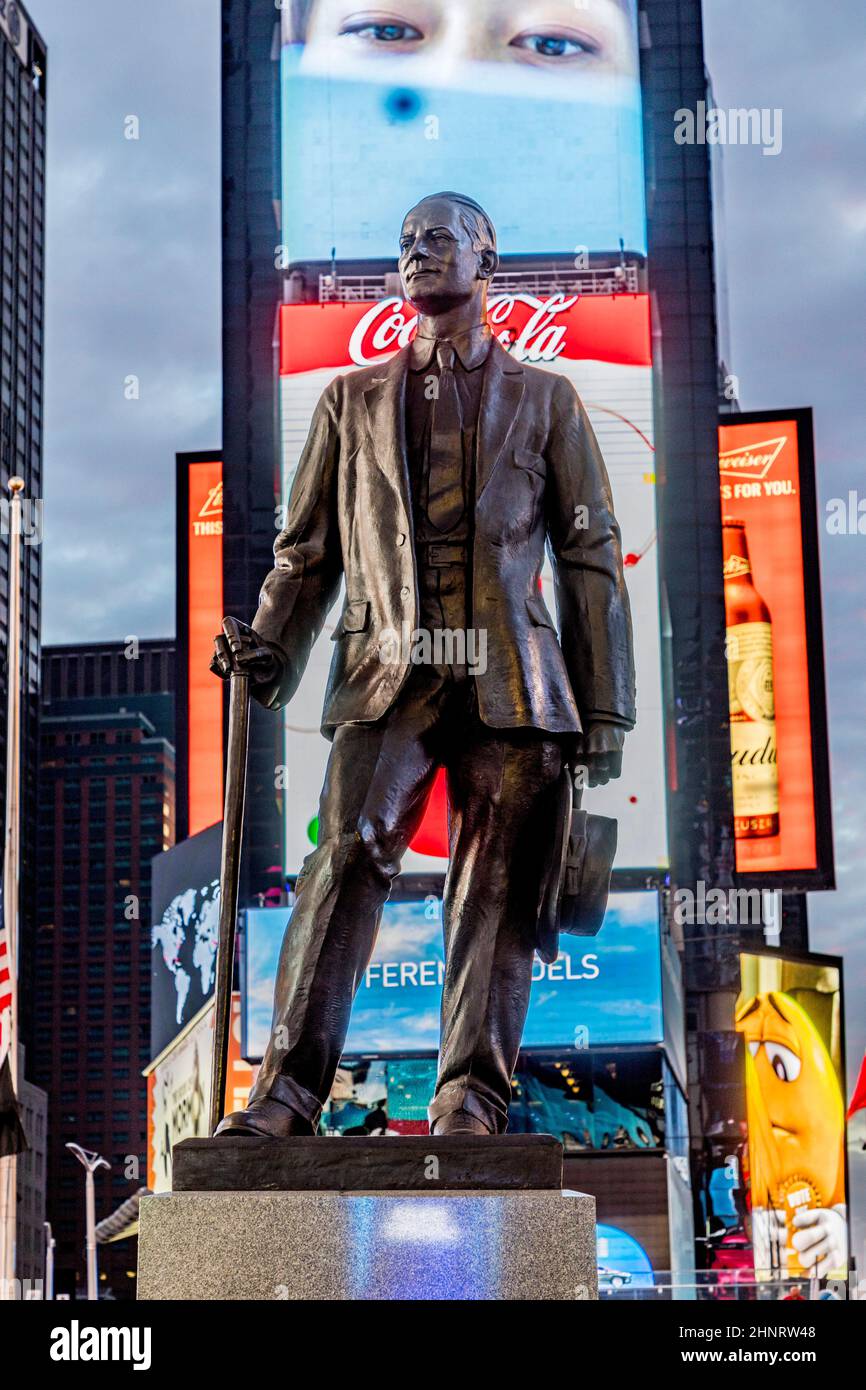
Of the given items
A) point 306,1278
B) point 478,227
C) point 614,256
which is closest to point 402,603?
point 478,227

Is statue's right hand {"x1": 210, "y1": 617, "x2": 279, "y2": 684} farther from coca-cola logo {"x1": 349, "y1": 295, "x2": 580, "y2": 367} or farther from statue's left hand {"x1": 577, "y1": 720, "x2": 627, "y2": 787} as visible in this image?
coca-cola logo {"x1": 349, "y1": 295, "x2": 580, "y2": 367}

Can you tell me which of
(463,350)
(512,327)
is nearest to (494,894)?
(463,350)

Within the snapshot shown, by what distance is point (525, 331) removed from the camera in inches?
1826

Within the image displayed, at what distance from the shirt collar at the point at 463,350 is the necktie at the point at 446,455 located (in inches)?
2.0

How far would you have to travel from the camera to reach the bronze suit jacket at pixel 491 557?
8.03m

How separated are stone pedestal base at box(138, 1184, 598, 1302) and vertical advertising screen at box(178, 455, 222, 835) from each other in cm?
4565

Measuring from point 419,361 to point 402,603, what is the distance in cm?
116

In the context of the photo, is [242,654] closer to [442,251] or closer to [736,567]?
[442,251]

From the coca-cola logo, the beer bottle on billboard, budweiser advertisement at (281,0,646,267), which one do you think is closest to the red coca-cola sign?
the coca-cola logo

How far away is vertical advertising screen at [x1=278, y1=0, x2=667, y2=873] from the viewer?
45688 millimetres

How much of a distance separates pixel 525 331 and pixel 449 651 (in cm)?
3910
